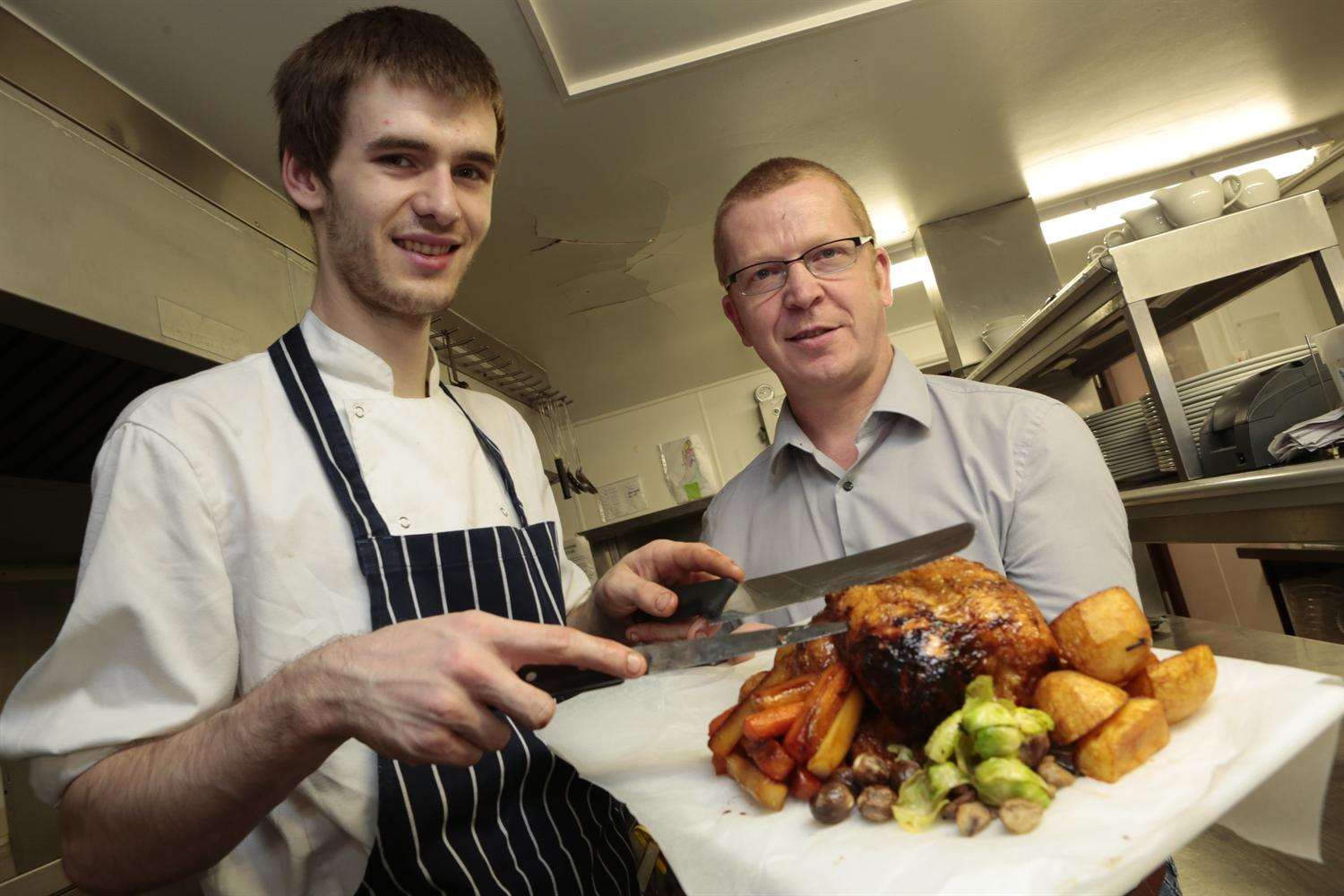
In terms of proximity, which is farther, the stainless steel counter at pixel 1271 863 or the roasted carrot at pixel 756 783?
the stainless steel counter at pixel 1271 863

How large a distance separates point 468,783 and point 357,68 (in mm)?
1265

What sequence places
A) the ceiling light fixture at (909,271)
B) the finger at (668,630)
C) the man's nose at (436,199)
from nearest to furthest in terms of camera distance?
the finger at (668,630)
the man's nose at (436,199)
the ceiling light fixture at (909,271)

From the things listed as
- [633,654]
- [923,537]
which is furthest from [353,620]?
[923,537]

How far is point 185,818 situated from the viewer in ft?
3.11

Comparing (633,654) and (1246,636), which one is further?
(1246,636)

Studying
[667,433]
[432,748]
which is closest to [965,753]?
[432,748]

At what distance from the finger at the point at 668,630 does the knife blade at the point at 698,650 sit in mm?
259

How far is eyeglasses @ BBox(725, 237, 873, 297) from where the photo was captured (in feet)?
6.21

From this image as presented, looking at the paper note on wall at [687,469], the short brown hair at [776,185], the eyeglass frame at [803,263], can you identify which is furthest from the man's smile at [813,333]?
the paper note on wall at [687,469]

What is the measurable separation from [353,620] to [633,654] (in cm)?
59

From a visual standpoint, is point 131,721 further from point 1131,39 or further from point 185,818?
point 1131,39

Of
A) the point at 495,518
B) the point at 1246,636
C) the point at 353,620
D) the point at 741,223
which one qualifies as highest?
the point at 741,223

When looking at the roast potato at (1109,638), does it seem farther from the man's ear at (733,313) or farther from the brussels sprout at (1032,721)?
the man's ear at (733,313)

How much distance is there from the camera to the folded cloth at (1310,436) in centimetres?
207
